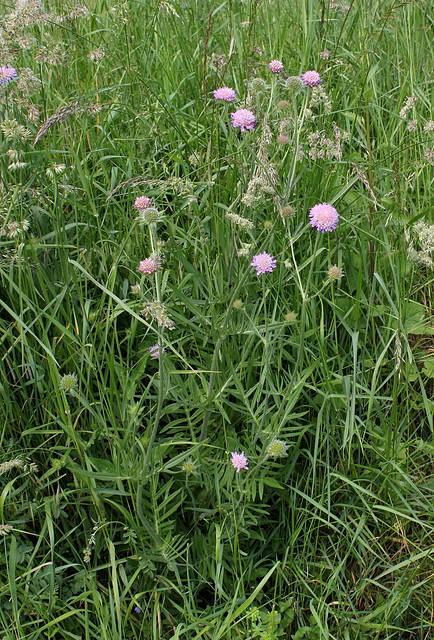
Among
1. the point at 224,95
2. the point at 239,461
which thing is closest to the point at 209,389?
the point at 239,461

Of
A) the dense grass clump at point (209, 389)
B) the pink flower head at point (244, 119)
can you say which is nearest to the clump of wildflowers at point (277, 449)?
the dense grass clump at point (209, 389)

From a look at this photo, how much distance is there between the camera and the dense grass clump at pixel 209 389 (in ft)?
5.25

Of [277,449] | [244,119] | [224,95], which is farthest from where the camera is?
[224,95]

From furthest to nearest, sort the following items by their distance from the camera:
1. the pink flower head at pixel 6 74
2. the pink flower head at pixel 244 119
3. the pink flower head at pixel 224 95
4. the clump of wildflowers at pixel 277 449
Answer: the pink flower head at pixel 6 74 → the pink flower head at pixel 224 95 → the pink flower head at pixel 244 119 → the clump of wildflowers at pixel 277 449

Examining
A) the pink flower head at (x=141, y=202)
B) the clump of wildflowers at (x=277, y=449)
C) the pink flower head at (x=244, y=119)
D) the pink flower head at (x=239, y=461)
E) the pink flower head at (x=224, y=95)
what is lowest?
the pink flower head at (x=239, y=461)

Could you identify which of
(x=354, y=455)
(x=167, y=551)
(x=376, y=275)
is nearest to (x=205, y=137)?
(x=376, y=275)

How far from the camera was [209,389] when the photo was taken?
1.65 metres

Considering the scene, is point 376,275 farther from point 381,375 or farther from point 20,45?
point 20,45

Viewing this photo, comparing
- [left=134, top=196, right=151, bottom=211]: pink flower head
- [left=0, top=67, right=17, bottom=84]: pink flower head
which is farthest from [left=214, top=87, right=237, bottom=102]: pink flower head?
[left=0, top=67, right=17, bottom=84]: pink flower head

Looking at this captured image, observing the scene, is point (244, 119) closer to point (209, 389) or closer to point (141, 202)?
point (141, 202)

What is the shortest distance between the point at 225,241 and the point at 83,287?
0.61 metres

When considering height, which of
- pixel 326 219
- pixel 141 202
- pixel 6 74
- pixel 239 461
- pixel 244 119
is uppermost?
pixel 6 74

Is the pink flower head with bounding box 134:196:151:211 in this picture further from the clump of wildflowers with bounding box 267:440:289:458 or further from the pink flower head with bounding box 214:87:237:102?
the clump of wildflowers with bounding box 267:440:289:458

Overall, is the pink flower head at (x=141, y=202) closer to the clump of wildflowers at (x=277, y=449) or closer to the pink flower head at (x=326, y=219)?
the pink flower head at (x=326, y=219)
